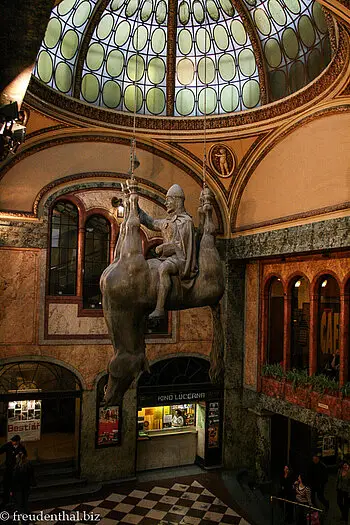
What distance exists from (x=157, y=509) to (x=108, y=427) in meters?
2.24

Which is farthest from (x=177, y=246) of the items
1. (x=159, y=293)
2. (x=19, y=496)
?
(x=19, y=496)

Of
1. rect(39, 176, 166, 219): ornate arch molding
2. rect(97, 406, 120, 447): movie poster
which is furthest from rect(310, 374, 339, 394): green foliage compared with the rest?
rect(39, 176, 166, 219): ornate arch molding

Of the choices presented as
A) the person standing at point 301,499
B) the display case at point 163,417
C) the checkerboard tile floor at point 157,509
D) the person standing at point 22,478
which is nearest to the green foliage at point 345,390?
the person standing at point 301,499

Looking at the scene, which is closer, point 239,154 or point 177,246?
point 177,246

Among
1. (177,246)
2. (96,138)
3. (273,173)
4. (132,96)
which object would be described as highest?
(132,96)

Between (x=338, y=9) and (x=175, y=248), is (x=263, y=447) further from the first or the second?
(x=338, y=9)

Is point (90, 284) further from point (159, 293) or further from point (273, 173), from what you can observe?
point (159, 293)

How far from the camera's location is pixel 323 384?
9820mm

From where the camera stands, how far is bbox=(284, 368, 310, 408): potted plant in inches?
405

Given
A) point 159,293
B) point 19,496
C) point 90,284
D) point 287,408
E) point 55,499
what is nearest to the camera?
point 159,293

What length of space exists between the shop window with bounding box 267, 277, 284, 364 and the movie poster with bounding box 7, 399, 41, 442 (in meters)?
5.76

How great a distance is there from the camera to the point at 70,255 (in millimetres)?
11367

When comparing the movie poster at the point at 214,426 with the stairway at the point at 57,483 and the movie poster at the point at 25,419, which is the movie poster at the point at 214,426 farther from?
the movie poster at the point at 25,419

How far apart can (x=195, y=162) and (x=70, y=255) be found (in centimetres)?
396
